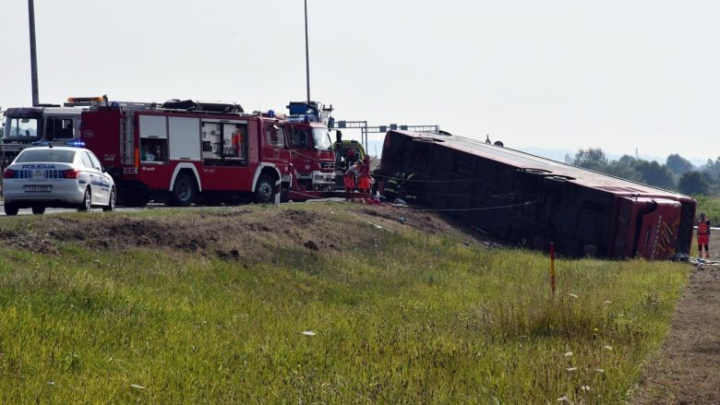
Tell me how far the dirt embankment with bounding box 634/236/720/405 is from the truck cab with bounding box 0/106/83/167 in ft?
62.2

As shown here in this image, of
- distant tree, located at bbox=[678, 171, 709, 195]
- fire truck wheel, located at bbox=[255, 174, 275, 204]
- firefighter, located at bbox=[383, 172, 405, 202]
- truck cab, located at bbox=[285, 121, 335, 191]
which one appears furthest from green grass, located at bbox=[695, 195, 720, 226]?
distant tree, located at bbox=[678, 171, 709, 195]

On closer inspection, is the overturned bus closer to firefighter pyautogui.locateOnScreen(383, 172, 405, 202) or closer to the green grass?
firefighter pyautogui.locateOnScreen(383, 172, 405, 202)

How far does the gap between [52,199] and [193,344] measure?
10594mm

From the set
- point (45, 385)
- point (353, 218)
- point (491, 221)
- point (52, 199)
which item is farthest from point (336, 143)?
point (45, 385)

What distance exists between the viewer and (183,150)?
1106 inches

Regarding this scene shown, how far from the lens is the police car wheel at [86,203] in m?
21.2

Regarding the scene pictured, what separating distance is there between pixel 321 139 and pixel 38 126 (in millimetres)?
8444

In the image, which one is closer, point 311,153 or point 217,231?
point 217,231

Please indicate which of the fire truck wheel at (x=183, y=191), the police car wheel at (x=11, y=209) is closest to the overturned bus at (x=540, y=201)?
the fire truck wheel at (x=183, y=191)

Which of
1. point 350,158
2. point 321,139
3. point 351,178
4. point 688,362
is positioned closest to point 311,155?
point 321,139

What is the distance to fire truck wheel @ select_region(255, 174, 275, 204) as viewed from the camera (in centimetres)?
3050

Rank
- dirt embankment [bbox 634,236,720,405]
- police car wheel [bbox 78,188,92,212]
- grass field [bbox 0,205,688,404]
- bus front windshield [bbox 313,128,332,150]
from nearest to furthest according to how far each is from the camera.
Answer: grass field [bbox 0,205,688,404], dirt embankment [bbox 634,236,720,405], police car wheel [bbox 78,188,92,212], bus front windshield [bbox 313,128,332,150]

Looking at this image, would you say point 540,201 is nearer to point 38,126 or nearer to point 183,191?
point 183,191

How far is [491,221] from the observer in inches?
1232
